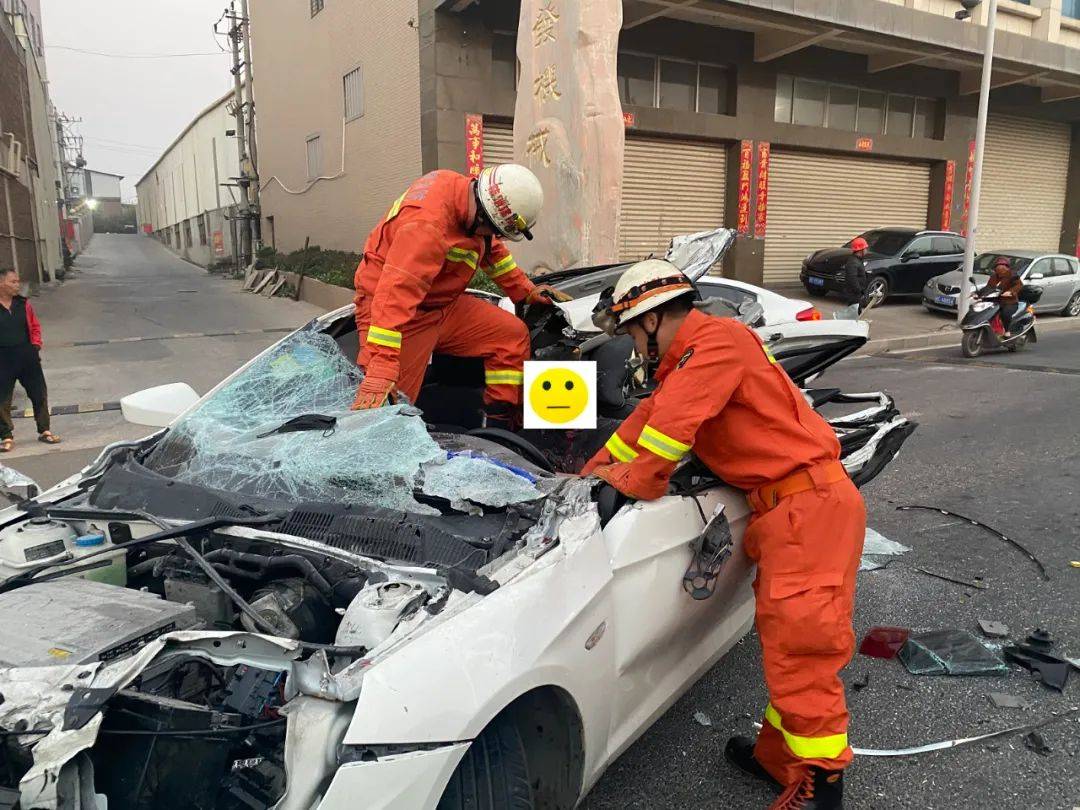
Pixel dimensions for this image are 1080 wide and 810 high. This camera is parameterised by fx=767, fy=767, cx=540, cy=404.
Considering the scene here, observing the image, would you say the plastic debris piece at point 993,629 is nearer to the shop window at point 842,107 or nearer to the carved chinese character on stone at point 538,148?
the carved chinese character on stone at point 538,148

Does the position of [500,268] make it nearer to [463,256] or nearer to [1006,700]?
[463,256]

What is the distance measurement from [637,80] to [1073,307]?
9932mm

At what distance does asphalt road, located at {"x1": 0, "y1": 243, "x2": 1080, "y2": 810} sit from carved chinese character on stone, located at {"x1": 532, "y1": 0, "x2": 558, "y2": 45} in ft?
19.0

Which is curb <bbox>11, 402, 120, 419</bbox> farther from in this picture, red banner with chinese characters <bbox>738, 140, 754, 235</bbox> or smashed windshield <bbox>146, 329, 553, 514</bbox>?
red banner with chinese characters <bbox>738, 140, 754, 235</bbox>

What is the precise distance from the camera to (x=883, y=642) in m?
3.10

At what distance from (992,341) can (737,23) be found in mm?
A: 7439

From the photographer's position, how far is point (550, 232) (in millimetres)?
9391

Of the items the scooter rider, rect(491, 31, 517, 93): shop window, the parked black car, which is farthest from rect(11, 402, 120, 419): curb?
the parked black car

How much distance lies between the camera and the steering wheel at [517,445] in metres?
2.57

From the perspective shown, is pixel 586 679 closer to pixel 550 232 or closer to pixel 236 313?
pixel 550 232

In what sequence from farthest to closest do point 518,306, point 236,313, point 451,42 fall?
point 236,313 → point 451,42 → point 518,306

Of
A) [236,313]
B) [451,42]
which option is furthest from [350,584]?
[236,313]

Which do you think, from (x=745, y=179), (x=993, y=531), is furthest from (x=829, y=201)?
(x=993, y=531)

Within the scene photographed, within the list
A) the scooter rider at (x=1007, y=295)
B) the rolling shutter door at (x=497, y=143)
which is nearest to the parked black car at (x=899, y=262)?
the scooter rider at (x=1007, y=295)
